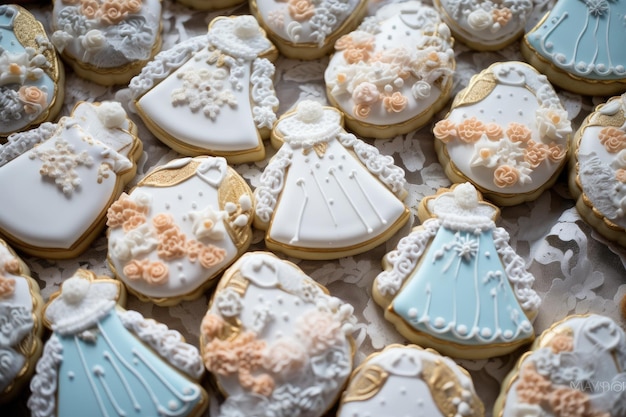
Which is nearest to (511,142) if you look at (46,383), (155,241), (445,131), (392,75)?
(445,131)

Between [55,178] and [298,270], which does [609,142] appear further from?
[55,178]

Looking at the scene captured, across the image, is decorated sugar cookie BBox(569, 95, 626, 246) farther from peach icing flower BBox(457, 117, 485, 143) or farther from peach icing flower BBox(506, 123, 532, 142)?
peach icing flower BBox(457, 117, 485, 143)

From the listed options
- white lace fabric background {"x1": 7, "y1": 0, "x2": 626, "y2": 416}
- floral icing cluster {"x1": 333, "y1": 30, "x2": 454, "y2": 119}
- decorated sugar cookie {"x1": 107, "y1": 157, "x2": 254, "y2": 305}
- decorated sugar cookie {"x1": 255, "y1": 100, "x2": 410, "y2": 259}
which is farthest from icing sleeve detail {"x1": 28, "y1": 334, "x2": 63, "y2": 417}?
floral icing cluster {"x1": 333, "y1": 30, "x2": 454, "y2": 119}

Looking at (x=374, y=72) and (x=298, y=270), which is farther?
(x=374, y=72)

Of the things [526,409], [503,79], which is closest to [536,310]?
[526,409]

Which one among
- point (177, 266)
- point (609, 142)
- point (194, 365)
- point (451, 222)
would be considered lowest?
point (194, 365)

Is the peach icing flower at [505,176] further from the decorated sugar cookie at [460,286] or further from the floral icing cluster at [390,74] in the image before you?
the floral icing cluster at [390,74]

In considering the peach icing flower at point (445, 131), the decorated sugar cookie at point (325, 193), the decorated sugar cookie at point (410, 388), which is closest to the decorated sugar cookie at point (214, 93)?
the decorated sugar cookie at point (325, 193)
